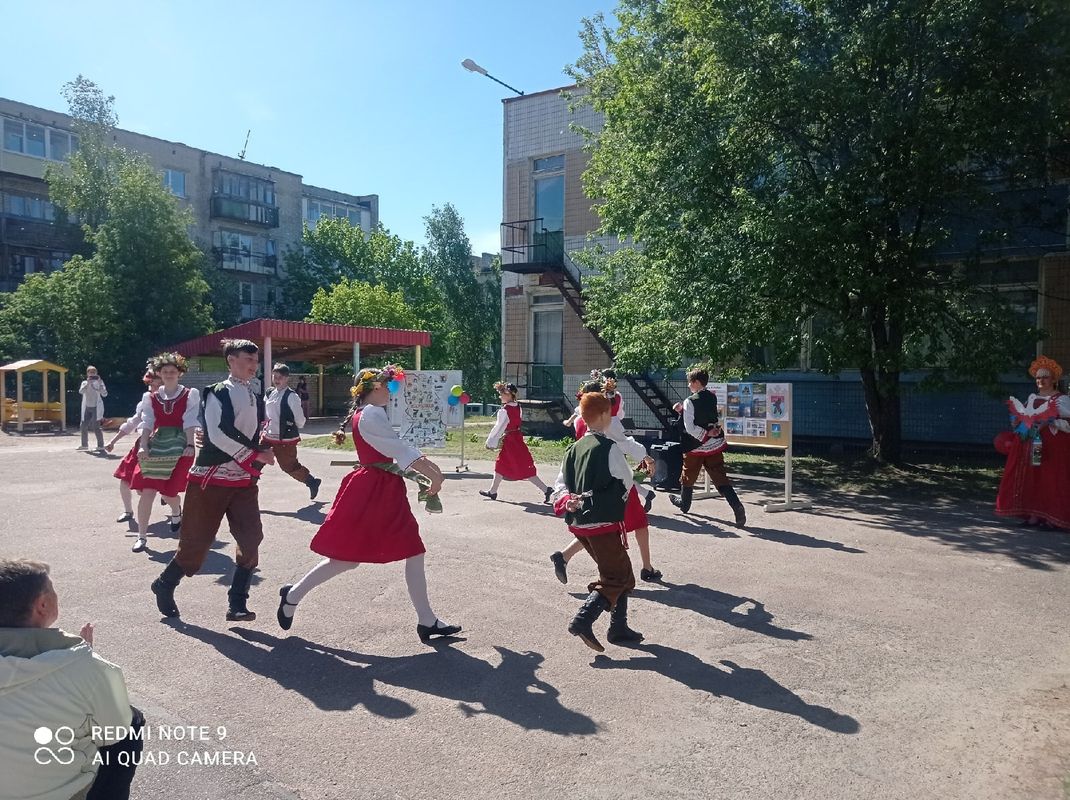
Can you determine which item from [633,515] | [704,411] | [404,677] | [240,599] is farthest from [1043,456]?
[240,599]

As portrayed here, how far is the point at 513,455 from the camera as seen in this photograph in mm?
11180

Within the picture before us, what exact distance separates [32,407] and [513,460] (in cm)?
2174

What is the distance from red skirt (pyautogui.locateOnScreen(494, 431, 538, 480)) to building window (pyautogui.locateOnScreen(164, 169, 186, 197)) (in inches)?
1597

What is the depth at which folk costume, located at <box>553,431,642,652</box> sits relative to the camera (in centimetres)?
507

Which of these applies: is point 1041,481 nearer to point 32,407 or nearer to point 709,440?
point 709,440

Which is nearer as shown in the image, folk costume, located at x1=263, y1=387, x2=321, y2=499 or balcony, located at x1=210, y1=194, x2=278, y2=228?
folk costume, located at x1=263, y1=387, x2=321, y2=499

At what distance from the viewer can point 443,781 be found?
11.6 feet

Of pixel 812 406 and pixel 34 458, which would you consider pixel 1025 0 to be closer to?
pixel 812 406

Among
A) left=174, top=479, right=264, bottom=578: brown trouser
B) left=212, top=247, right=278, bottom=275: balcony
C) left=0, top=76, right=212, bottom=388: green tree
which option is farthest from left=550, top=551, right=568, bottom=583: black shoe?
left=212, top=247, right=278, bottom=275: balcony

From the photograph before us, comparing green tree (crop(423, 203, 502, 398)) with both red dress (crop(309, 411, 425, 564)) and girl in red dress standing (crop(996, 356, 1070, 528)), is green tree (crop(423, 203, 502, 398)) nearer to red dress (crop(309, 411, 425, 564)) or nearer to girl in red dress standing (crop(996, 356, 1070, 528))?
girl in red dress standing (crop(996, 356, 1070, 528))

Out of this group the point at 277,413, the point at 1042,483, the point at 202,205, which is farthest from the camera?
the point at 202,205

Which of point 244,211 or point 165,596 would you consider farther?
point 244,211

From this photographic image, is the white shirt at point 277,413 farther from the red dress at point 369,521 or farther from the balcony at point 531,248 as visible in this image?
the balcony at point 531,248

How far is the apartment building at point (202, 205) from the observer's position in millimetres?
38594
